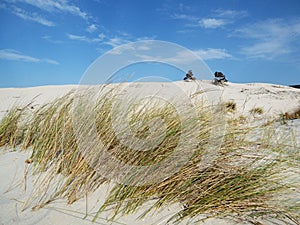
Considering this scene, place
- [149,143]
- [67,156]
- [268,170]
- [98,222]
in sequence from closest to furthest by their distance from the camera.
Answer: [98,222], [268,170], [149,143], [67,156]

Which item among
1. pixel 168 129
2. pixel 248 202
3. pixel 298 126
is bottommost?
pixel 248 202

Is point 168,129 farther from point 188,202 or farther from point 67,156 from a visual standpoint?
point 67,156

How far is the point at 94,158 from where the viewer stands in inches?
72.1

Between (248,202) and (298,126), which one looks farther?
(298,126)

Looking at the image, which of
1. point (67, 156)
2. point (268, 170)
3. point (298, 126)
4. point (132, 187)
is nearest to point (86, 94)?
point (67, 156)

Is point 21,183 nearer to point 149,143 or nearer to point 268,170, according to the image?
point 149,143

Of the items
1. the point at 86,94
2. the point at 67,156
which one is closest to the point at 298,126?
the point at 86,94

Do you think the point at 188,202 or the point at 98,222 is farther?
the point at 188,202

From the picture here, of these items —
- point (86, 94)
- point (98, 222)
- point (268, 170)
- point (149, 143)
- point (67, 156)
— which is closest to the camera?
point (98, 222)

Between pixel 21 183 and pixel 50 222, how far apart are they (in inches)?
23.5

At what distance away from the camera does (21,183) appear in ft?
6.17

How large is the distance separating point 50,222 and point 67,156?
618mm

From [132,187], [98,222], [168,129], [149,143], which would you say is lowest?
[98,222]

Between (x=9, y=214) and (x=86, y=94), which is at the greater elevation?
(x=86, y=94)
